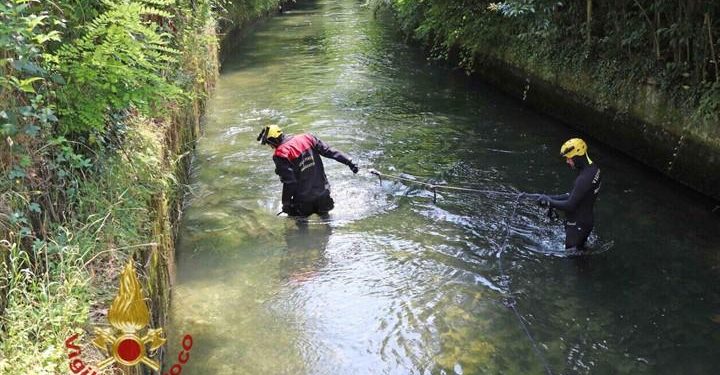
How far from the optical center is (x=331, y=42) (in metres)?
23.6

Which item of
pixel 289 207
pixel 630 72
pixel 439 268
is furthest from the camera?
pixel 630 72

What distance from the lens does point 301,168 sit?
7.44 meters

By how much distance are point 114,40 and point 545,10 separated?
27.1 ft

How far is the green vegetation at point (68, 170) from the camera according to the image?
3379mm

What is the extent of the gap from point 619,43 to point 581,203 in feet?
16.1

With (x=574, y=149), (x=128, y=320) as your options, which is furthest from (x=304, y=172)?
(x=128, y=320)

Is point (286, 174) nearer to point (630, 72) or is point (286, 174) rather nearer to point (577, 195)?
point (577, 195)

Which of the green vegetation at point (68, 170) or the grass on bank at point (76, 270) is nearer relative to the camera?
the grass on bank at point (76, 270)

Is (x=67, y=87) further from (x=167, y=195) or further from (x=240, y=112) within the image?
(x=240, y=112)

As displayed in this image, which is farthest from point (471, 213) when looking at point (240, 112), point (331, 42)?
point (331, 42)

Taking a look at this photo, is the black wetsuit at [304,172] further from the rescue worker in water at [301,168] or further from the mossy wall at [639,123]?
the mossy wall at [639,123]

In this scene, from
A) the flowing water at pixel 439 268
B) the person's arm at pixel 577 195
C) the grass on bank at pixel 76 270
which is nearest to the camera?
the grass on bank at pixel 76 270

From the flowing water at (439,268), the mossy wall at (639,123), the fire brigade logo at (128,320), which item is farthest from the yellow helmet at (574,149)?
the fire brigade logo at (128,320)

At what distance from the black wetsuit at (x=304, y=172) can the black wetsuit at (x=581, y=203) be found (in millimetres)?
2819
